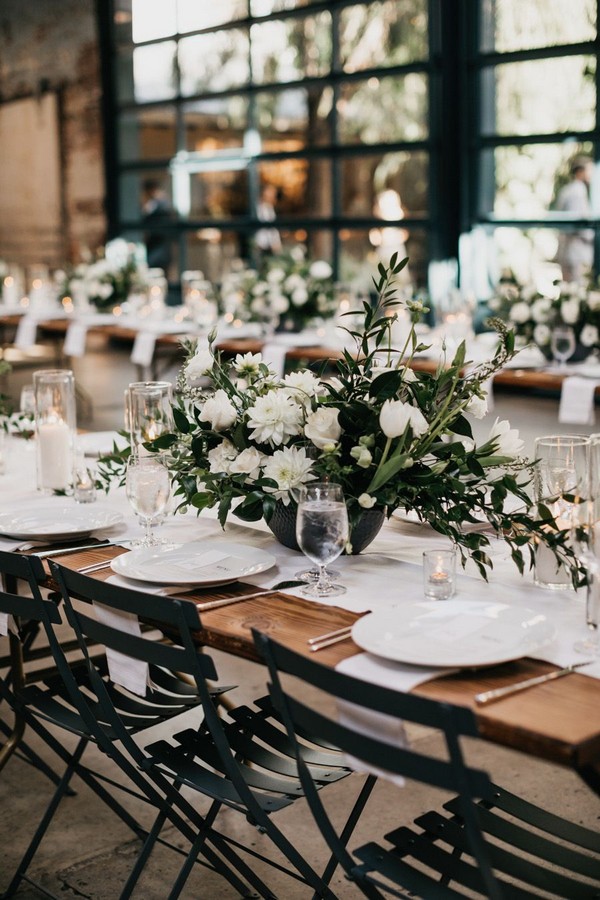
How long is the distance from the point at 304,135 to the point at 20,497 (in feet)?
19.9

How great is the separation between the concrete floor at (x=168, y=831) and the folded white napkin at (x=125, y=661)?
72 centimetres

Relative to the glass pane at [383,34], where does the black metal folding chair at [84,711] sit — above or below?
below

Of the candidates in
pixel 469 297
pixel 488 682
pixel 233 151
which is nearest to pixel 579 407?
pixel 469 297

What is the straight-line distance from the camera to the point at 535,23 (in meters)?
7.17

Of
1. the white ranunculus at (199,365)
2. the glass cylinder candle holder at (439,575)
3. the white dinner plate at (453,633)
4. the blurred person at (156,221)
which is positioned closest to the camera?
the white dinner plate at (453,633)

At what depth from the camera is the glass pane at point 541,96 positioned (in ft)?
22.9

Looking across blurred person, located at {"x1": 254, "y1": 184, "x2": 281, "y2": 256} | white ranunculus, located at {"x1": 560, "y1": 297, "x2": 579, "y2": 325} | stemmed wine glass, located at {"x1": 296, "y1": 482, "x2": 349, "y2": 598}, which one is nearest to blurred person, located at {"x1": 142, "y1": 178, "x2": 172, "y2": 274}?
blurred person, located at {"x1": 254, "y1": 184, "x2": 281, "y2": 256}

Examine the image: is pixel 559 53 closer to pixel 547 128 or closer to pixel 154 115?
pixel 547 128

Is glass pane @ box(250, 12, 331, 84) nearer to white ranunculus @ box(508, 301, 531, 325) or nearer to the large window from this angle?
the large window

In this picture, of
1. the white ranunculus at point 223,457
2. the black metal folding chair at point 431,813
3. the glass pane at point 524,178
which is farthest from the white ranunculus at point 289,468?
the glass pane at point 524,178

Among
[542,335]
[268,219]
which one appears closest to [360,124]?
[268,219]

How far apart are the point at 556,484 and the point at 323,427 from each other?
1.60ft

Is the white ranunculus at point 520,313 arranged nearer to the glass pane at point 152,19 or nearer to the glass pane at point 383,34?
the glass pane at point 383,34

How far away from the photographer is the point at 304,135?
28.7 ft
